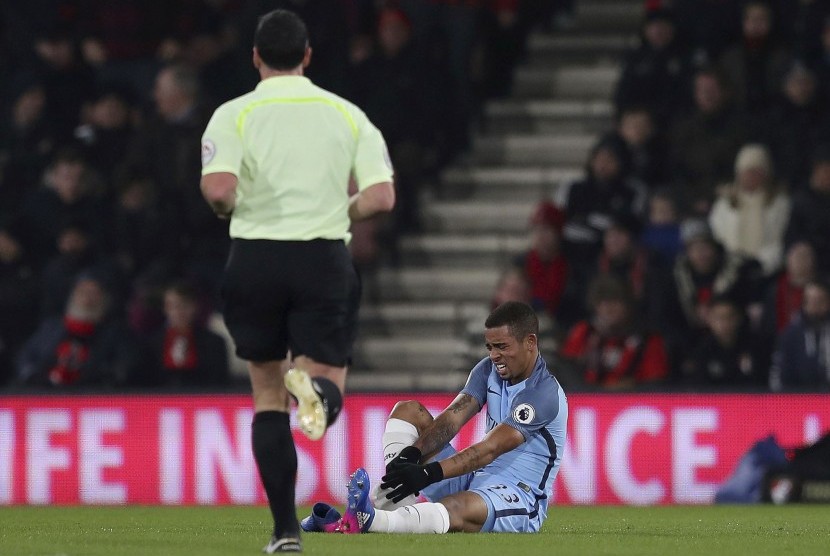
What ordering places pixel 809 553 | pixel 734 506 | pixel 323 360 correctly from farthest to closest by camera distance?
pixel 734 506 < pixel 809 553 < pixel 323 360

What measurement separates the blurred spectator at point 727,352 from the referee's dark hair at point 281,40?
624cm

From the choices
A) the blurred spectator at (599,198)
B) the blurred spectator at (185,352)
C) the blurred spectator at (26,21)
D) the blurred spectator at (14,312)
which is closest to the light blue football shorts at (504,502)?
the blurred spectator at (185,352)

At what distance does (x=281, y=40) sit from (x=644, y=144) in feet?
24.4

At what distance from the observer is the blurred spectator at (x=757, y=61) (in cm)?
1311

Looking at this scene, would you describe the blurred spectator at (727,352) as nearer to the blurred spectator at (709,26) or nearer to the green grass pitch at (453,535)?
the green grass pitch at (453,535)

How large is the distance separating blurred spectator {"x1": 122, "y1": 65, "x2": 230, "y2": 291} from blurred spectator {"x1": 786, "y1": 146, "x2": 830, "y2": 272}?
4.17 meters

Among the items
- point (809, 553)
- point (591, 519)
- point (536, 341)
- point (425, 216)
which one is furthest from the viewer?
point (425, 216)

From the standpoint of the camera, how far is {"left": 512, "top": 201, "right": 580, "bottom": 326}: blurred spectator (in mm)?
12883

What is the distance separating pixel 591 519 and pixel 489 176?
5.82 m

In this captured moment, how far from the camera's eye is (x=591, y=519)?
9.60m

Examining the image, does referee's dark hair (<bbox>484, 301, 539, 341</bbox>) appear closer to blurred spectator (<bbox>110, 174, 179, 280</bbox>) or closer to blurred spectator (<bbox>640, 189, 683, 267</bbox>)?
blurred spectator (<bbox>640, 189, 683, 267</bbox>)

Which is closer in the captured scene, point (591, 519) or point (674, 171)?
point (591, 519)

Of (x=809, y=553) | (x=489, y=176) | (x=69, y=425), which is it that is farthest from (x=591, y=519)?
(x=489, y=176)

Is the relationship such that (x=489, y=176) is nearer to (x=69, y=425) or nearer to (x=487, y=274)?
(x=487, y=274)
